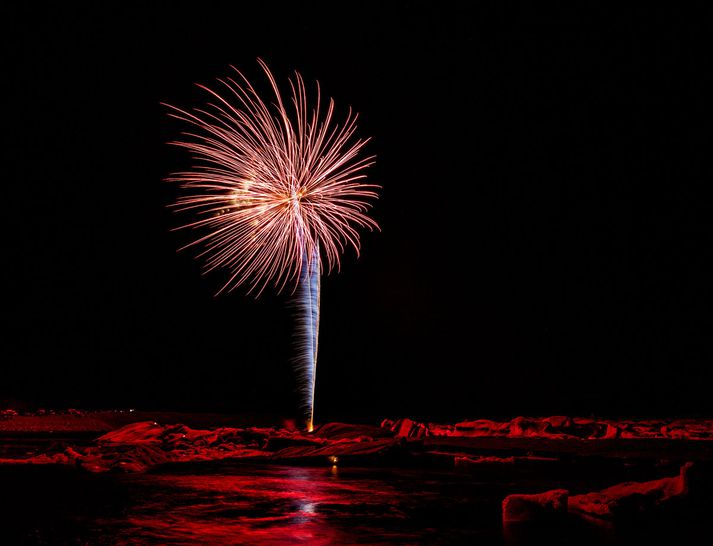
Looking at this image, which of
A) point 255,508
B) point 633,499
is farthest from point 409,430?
point 633,499

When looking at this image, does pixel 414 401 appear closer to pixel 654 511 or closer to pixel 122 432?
pixel 122 432

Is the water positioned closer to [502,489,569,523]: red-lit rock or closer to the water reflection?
the water reflection

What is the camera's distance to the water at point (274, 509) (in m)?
8.85

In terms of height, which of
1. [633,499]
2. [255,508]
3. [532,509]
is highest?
[633,499]

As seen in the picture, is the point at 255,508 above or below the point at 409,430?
below

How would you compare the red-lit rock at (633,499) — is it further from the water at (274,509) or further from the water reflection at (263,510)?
the water reflection at (263,510)

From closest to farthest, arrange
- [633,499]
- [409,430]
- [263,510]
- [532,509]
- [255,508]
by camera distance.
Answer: [532,509]
[633,499]
[263,510]
[255,508]
[409,430]

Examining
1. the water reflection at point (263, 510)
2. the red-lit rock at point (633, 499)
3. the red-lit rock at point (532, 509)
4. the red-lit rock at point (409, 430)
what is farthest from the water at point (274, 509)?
the red-lit rock at point (409, 430)

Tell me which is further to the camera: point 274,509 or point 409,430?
point 409,430

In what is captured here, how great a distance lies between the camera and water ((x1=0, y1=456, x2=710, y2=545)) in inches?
348

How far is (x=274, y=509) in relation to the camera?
1067cm

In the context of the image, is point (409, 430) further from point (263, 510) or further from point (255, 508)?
point (263, 510)

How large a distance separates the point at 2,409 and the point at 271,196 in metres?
32.0

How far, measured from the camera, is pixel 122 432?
21453 millimetres
